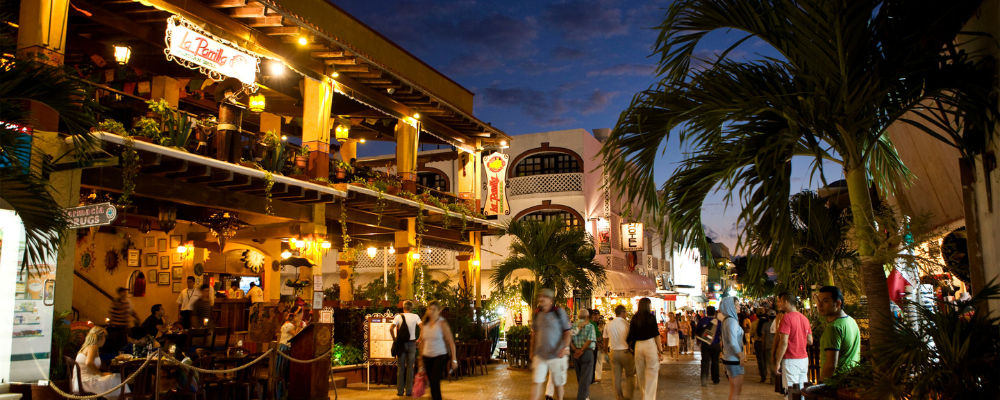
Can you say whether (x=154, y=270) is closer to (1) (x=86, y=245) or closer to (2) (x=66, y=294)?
(1) (x=86, y=245)

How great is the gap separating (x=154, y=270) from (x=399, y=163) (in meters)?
6.94

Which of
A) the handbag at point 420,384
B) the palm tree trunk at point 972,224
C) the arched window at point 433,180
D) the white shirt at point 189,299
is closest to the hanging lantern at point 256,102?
the white shirt at point 189,299

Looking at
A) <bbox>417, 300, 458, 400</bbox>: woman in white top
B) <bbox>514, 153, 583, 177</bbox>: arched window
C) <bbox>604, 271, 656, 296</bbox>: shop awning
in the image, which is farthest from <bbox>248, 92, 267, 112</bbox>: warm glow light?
<bbox>514, 153, 583, 177</bbox>: arched window

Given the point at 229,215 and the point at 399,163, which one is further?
the point at 399,163

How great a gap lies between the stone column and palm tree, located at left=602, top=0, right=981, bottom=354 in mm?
10126

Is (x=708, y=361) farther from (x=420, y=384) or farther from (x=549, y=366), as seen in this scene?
(x=420, y=384)

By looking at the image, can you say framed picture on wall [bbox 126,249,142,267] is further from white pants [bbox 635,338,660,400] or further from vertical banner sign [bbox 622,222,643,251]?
vertical banner sign [bbox 622,222,643,251]

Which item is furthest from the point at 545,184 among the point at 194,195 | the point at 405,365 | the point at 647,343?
the point at 647,343

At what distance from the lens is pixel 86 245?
17.4 meters

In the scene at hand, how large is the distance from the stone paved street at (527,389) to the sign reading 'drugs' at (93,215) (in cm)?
649

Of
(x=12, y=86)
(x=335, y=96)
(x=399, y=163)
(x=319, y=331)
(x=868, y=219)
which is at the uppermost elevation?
(x=335, y=96)

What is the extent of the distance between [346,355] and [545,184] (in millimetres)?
18963

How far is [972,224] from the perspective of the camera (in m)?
5.64

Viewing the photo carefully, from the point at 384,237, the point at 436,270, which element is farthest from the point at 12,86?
the point at 436,270
